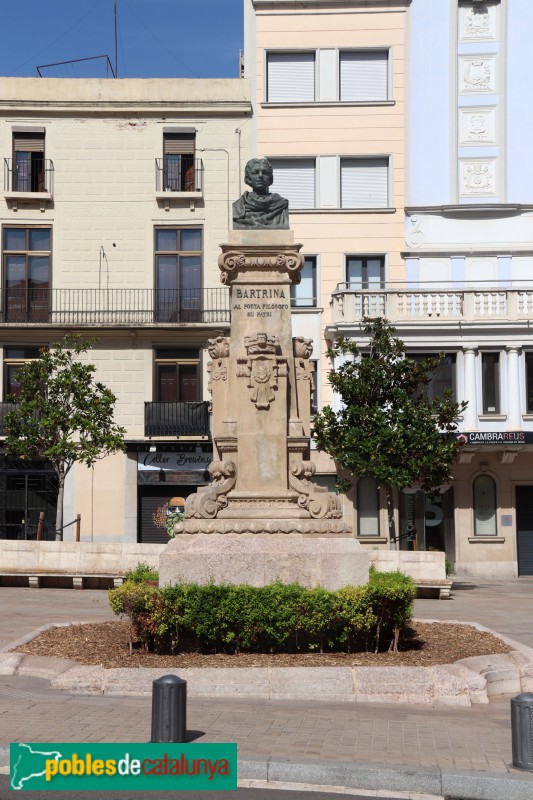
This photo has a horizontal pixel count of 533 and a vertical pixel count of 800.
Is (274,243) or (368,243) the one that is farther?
(368,243)

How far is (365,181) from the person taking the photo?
3675 centimetres

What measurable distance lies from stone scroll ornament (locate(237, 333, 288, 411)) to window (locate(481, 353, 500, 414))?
20.2 m

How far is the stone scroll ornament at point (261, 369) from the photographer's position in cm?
1458

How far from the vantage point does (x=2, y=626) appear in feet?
56.9

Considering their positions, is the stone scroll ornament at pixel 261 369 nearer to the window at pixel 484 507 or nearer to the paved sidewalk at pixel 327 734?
the paved sidewalk at pixel 327 734

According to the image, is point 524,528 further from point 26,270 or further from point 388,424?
point 26,270

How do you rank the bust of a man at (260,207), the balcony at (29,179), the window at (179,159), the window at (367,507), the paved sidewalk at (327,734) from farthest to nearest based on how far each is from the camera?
the window at (179,159)
the balcony at (29,179)
the window at (367,507)
the bust of a man at (260,207)
the paved sidewalk at (327,734)

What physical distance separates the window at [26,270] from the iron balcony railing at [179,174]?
4.24m

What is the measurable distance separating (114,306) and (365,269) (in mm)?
8514

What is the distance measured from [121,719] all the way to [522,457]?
85.9ft

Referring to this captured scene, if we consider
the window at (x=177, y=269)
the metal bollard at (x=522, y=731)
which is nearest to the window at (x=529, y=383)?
the window at (x=177, y=269)

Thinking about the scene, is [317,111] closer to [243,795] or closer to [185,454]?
[185,454]

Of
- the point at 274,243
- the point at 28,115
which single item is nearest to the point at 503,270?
the point at 28,115

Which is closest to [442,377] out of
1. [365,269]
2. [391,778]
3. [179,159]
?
[365,269]
